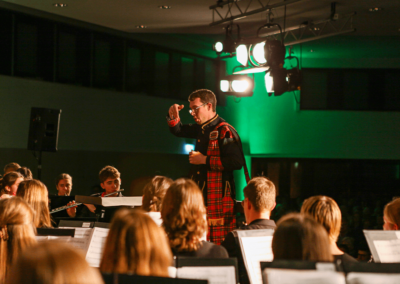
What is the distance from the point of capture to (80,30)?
9.84m

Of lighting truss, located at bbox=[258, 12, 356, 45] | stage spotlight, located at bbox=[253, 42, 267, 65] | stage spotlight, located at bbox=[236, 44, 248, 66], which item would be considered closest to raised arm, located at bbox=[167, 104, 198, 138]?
stage spotlight, located at bbox=[253, 42, 267, 65]

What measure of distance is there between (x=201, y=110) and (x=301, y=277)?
2381mm

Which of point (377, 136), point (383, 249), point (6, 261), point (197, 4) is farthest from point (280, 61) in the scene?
point (377, 136)

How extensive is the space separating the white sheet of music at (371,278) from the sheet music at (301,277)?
0.13ft

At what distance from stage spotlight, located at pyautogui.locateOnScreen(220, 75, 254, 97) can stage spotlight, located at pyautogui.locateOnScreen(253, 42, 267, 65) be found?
161cm

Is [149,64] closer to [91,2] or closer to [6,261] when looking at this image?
[91,2]

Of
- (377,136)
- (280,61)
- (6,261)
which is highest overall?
(280,61)

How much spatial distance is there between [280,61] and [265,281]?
5.55m

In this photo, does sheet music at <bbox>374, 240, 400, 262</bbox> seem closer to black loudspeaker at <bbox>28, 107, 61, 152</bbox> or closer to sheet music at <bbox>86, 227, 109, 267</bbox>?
sheet music at <bbox>86, 227, 109, 267</bbox>

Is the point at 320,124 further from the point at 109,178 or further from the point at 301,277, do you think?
the point at 301,277

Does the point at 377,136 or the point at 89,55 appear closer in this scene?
the point at 89,55

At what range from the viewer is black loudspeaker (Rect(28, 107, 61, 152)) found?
6.61 metres

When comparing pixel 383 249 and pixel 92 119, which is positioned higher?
pixel 92 119

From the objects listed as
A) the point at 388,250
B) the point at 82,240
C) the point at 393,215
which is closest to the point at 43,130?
the point at 82,240
